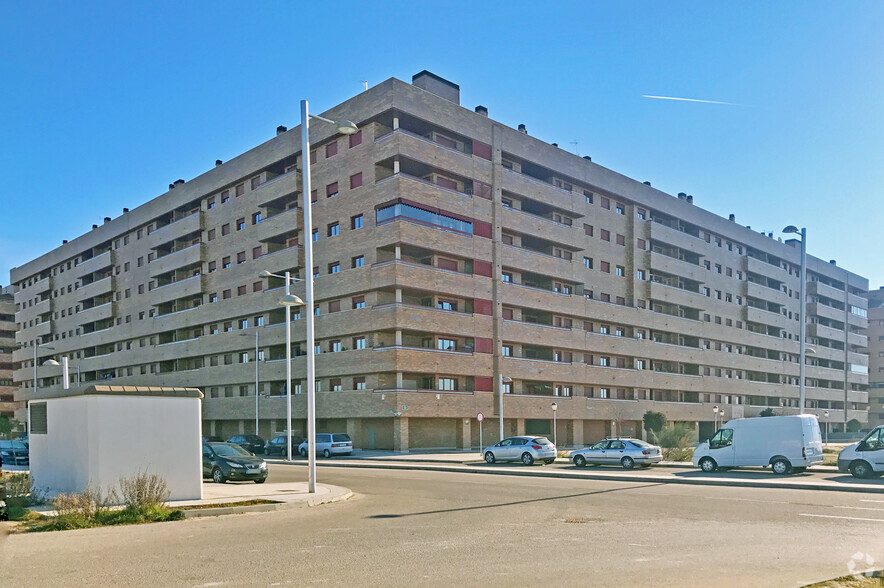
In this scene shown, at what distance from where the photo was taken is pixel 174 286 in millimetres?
71438

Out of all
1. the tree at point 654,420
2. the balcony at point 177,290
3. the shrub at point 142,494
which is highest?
the balcony at point 177,290

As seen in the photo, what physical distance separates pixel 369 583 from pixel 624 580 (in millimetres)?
2880

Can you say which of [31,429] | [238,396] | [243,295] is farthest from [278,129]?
[31,429]

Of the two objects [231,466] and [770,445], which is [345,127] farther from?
[770,445]

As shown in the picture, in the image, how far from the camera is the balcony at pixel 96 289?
8150 cm

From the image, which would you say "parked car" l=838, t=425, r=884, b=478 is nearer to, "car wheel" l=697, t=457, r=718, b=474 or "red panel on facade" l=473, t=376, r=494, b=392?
"car wheel" l=697, t=457, r=718, b=474

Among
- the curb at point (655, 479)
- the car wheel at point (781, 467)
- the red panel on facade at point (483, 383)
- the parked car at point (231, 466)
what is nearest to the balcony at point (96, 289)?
the red panel on facade at point (483, 383)

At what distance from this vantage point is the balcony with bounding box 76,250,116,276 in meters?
82.5

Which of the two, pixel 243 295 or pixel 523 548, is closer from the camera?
pixel 523 548

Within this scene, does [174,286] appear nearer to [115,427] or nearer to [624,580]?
[115,427]

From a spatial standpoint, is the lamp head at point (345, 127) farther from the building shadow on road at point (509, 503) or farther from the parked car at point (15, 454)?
the parked car at point (15, 454)

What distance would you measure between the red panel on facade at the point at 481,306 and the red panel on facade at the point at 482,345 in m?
1.98

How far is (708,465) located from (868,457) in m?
5.75

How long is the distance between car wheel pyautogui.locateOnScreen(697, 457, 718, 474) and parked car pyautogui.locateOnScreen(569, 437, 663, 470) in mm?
2978
